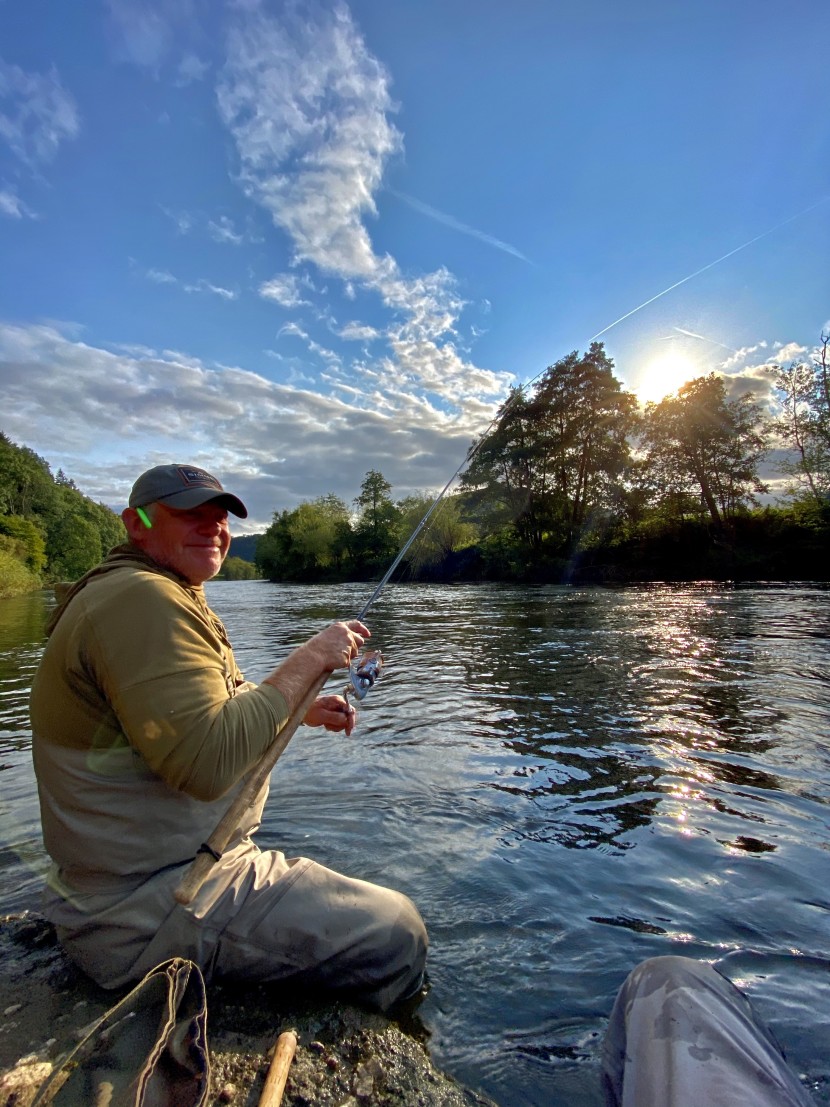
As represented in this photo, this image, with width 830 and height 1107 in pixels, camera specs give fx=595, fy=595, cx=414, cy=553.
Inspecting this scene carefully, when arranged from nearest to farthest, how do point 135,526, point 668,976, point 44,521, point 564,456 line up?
point 668,976
point 135,526
point 564,456
point 44,521

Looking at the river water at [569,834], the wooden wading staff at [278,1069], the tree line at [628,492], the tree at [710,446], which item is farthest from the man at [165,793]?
the tree at [710,446]

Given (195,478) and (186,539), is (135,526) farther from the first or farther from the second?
(195,478)

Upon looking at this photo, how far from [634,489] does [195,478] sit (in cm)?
4335

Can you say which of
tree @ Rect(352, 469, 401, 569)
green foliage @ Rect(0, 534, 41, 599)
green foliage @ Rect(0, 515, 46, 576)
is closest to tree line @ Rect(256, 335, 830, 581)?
tree @ Rect(352, 469, 401, 569)

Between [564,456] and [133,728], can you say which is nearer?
[133,728]

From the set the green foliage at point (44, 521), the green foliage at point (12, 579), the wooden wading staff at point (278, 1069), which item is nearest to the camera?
the wooden wading staff at point (278, 1069)

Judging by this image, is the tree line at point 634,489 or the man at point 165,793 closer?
the man at point 165,793

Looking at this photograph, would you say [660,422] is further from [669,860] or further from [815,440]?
[669,860]

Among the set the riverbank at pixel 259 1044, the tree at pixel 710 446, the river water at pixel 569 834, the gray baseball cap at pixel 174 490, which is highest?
the tree at pixel 710 446

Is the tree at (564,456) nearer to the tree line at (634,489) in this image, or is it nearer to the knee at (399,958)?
the tree line at (634,489)

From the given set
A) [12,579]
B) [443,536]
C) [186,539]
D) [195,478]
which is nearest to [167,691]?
[186,539]

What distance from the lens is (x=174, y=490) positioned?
8.46 feet

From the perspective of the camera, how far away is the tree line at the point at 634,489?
119ft

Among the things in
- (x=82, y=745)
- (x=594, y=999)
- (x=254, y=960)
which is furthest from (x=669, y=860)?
(x=82, y=745)
